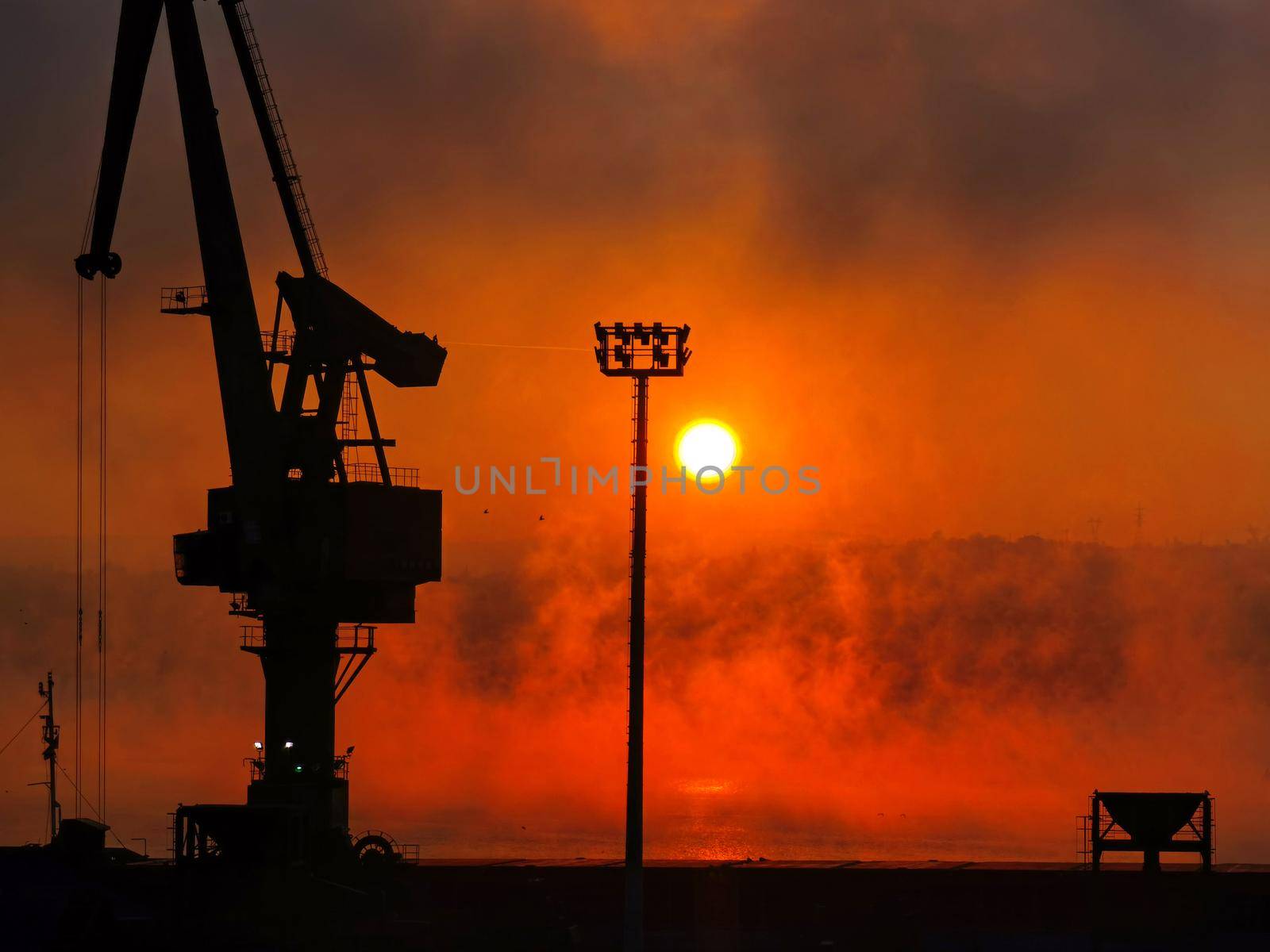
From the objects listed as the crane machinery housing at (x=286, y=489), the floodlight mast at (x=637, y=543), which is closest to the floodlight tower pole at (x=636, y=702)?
the floodlight mast at (x=637, y=543)

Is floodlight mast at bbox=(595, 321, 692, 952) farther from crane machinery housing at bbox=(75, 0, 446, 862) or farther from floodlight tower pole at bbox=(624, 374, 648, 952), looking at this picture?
crane machinery housing at bbox=(75, 0, 446, 862)

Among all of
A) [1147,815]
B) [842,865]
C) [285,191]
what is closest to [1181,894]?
[1147,815]

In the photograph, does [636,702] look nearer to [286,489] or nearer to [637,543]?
[637,543]

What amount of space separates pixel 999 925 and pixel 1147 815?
10.8m

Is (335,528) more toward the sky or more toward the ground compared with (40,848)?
more toward the sky

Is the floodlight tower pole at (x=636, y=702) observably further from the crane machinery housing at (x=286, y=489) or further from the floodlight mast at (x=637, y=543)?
the crane machinery housing at (x=286, y=489)

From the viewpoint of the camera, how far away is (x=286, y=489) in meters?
77.7

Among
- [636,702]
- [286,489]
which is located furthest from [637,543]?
[286,489]

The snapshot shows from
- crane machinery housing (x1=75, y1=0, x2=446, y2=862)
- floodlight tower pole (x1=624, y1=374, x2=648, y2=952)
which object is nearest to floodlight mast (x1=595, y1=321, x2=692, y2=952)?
floodlight tower pole (x1=624, y1=374, x2=648, y2=952)

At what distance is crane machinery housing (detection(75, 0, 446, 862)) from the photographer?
7662 centimetres

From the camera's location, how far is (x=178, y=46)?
7712cm

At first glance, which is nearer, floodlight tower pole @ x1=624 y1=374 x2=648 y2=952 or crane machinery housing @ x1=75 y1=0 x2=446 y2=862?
floodlight tower pole @ x1=624 y1=374 x2=648 y2=952

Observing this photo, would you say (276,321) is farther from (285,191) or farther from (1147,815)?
(1147,815)

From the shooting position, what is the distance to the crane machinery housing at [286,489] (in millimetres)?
76625
